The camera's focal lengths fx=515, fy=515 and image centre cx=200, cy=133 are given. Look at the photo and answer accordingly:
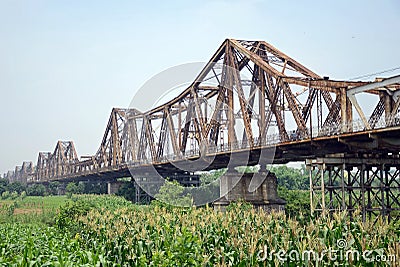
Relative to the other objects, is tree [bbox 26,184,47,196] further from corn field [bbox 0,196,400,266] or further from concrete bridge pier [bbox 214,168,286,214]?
corn field [bbox 0,196,400,266]

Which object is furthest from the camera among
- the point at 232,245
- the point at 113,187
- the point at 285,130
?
the point at 113,187

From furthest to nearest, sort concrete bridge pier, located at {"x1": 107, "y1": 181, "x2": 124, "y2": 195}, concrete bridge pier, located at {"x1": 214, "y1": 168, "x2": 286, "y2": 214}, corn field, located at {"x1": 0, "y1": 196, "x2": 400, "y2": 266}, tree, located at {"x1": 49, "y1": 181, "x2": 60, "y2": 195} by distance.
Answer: tree, located at {"x1": 49, "y1": 181, "x2": 60, "y2": 195} → concrete bridge pier, located at {"x1": 107, "y1": 181, "x2": 124, "y2": 195} → concrete bridge pier, located at {"x1": 214, "y1": 168, "x2": 286, "y2": 214} → corn field, located at {"x1": 0, "y1": 196, "x2": 400, "y2": 266}

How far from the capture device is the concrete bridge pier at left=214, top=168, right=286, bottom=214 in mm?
50719

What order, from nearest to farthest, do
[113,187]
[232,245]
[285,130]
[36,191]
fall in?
[232,245] < [285,130] < [113,187] < [36,191]

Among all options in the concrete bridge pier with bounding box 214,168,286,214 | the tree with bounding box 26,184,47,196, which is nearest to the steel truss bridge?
the concrete bridge pier with bounding box 214,168,286,214

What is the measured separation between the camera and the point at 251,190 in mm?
51406

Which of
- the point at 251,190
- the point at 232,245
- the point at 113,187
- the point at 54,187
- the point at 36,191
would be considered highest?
the point at 54,187

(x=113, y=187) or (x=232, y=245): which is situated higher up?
(x=113, y=187)

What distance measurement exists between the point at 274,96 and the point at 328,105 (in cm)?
543

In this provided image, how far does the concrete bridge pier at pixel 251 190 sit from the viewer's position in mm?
50719

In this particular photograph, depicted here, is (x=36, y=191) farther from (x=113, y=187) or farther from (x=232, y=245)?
(x=232, y=245)

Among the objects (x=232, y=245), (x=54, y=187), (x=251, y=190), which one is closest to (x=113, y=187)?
(x=251, y=190)

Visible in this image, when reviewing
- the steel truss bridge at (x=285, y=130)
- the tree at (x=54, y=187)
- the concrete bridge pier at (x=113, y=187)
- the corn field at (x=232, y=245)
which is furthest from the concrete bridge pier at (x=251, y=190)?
the tree at (x=54, y=187)

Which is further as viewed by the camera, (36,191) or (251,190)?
(36,191)
